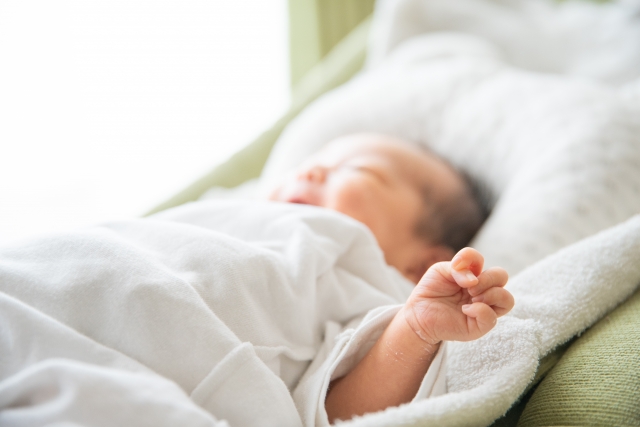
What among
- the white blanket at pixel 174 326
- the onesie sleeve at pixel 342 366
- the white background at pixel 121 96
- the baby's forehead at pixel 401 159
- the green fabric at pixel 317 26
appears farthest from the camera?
the green fabric at pixel 317 26

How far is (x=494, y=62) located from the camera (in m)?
1.28

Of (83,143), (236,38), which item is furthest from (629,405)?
(236,38)

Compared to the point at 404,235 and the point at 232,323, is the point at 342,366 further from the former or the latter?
the point at 404,235

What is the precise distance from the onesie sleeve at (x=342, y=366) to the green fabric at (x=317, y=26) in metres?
1.89

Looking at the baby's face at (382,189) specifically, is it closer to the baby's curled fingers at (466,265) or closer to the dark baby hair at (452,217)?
the dark baby hair at (452,217)

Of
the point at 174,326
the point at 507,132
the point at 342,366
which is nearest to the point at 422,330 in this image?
the point at 342,366

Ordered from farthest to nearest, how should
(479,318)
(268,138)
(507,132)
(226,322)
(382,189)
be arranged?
(268,138) < (507,132) < (382,189) < (226,322) < (479,318)

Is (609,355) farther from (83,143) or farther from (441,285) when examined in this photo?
(83,143)

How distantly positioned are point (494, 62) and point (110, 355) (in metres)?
1.08

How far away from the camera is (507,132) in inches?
41.3

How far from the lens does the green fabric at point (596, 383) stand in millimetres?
541

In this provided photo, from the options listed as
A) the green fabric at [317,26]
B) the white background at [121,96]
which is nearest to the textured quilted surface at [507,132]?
the white background at [121,96]

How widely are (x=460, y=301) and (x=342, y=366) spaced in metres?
0.18

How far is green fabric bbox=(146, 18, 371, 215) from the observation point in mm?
1341
